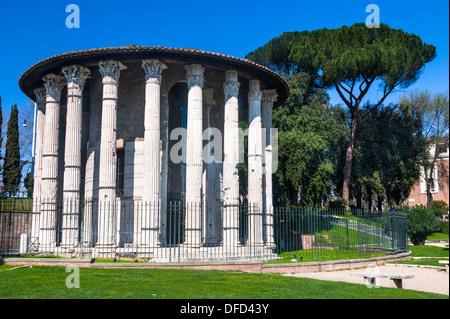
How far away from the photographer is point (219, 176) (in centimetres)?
1931

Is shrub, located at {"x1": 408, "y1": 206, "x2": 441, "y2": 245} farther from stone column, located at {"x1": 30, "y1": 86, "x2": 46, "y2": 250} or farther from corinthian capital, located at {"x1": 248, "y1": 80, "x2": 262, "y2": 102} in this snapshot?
stone column, located at {"x1": 30, "y1": 86, "x2": 46, "y2": 250}

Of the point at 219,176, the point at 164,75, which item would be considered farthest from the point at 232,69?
the point at 219,176

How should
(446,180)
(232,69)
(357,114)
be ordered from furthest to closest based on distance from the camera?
(446,180) → (357,114) → (232,69)

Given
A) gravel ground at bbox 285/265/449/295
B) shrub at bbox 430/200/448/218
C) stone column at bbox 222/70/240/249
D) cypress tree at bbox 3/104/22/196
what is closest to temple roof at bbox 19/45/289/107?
A: stone column at bbox 222/70/240/249

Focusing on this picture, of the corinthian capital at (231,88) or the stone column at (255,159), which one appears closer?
the stone column at (255,159)

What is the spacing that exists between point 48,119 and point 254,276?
1054cm

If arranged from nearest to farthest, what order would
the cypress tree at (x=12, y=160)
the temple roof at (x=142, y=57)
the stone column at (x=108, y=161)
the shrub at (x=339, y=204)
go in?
the stone column at (x=108, y=161) → the temple roof at (x=142, y=57) → the cypress tree at (x=12, y=160) → the shrub at (x=339, y=204)

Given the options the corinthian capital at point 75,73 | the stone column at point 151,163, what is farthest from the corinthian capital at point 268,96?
the corinthian capital at point 75,73

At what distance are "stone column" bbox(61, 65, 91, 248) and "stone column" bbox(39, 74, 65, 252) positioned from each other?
0.94 metres

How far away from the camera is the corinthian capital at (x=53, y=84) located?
17750mm

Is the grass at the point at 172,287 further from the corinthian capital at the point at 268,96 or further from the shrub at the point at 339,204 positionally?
the shrub at the point at 339,204

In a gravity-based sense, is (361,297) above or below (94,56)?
below

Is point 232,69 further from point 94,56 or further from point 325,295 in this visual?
point 325,295

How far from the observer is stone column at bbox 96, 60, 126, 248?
1525cm
